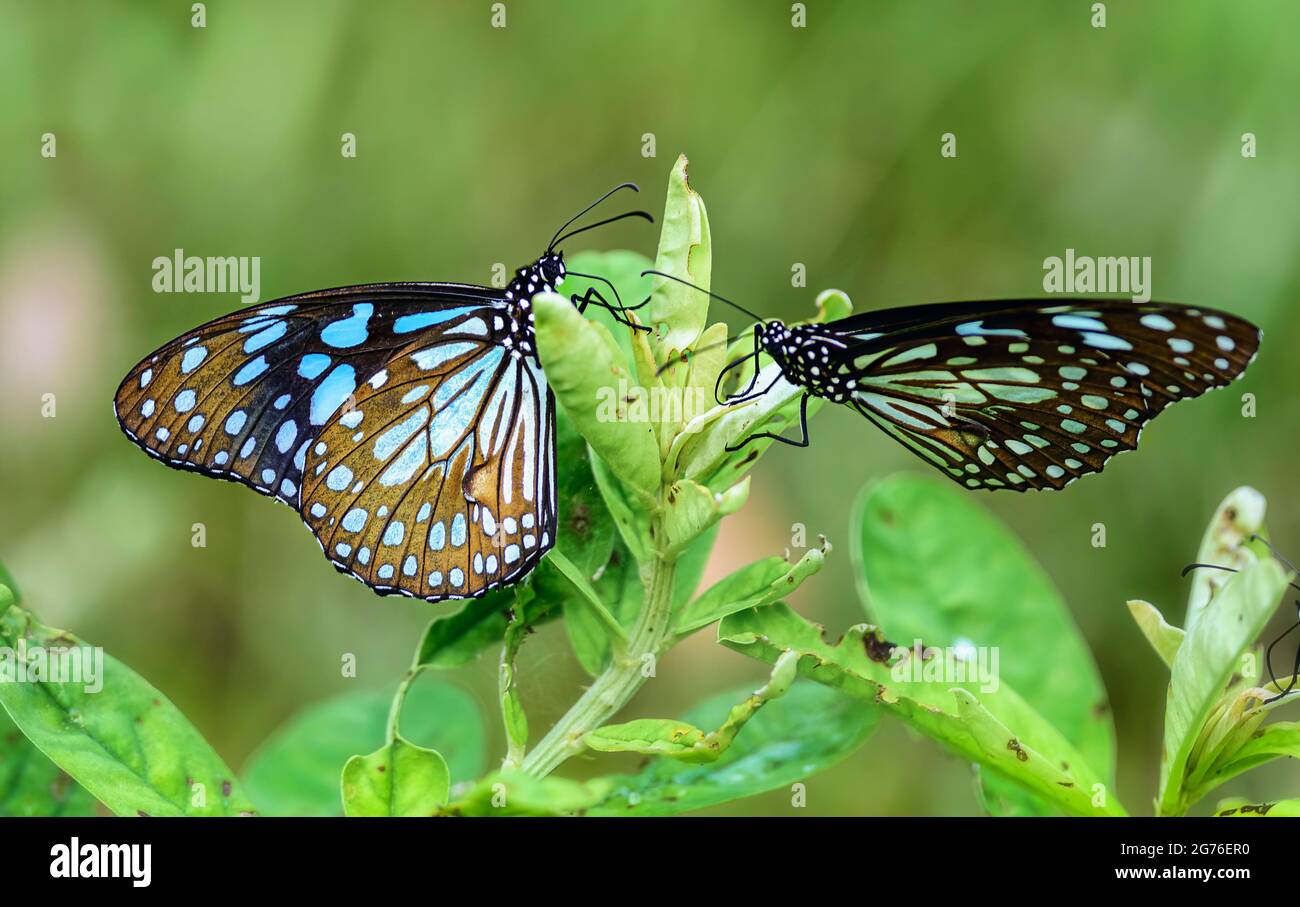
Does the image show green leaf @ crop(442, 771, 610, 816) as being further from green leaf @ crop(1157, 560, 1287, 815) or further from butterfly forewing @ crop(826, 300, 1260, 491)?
butterfly forewing @ crop(826, 300, 1260, 491)

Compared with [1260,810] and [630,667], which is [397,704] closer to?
[630,667]

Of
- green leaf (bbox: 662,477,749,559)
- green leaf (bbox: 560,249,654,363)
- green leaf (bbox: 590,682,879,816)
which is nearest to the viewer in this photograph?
green leaf (bbox: 662,477,749,559)

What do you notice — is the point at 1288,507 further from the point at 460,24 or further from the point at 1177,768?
the point at 460,24

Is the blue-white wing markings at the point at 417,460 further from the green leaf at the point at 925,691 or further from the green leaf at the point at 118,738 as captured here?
the green leaf at the point at 925,691

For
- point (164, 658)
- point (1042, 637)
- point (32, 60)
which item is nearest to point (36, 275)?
point (32, 60)

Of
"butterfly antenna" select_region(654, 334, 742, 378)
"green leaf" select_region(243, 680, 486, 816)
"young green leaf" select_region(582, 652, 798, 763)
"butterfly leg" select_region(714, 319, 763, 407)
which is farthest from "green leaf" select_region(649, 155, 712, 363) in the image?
"green leaf" select_region(243, 680, 486, 816)

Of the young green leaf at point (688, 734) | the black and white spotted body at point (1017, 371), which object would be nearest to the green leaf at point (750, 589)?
the young green leaf at point (688, 734)
